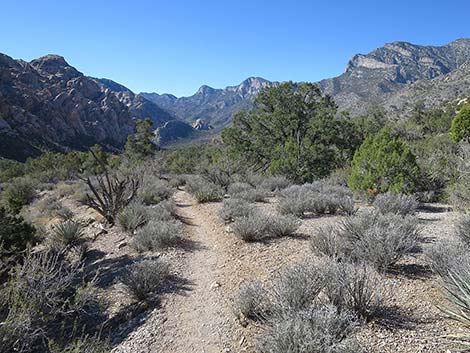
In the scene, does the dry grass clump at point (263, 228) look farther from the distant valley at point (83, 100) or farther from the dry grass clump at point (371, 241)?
the distant valley at point (83, 100)

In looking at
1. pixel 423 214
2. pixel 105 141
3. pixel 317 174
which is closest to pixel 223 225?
pixel 423 214

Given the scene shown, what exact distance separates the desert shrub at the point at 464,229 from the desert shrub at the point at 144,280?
5.15 metres

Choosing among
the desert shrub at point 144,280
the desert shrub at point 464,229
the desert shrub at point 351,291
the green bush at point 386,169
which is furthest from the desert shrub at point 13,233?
the green bush at point 386,169

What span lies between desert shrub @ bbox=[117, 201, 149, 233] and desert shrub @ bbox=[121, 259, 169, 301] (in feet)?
12.0

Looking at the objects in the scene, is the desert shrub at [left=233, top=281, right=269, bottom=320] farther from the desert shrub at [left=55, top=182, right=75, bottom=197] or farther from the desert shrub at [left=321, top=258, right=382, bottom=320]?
the desert shrub at [left=55, top=182, right=75, bottom=197]

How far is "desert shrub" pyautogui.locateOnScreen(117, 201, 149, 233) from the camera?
29.7 ft

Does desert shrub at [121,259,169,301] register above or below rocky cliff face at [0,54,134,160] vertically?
below

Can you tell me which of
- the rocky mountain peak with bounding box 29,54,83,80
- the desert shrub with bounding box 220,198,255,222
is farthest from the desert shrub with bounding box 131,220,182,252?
the rocky mountain peak with bounding box 29,54,83,80

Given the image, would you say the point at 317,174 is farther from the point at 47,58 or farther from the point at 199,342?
the point at 47,58

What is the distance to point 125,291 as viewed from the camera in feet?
17.5

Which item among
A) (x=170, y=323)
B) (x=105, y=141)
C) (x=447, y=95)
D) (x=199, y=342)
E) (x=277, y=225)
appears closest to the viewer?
(x=199, y=342)

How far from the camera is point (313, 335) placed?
285 cm

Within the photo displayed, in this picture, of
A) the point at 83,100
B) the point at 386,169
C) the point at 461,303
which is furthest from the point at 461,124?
the point at 83,100

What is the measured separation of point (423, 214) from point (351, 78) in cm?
13871
